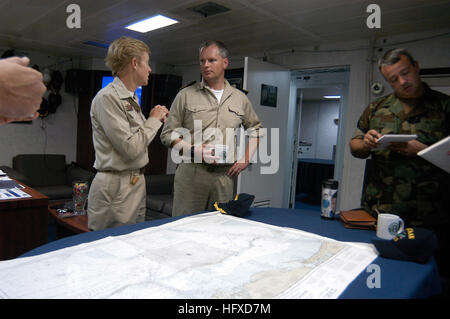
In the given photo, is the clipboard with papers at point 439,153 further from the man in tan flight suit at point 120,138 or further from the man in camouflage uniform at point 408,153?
the man in tan flight suit at point 120,138

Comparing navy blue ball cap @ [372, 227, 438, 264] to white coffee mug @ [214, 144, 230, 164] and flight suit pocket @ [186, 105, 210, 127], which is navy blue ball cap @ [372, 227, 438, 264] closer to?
white coffee mug @ [214, 144, 230, 164]

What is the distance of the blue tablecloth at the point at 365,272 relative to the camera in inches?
33.0

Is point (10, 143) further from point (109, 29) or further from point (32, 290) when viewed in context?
point (32, 290)

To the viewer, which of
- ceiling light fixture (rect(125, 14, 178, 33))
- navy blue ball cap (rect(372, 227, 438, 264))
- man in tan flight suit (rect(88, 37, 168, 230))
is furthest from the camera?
ceiling light fixture (rect(125, 14, 178, 33))

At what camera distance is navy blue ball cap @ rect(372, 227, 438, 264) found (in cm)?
105

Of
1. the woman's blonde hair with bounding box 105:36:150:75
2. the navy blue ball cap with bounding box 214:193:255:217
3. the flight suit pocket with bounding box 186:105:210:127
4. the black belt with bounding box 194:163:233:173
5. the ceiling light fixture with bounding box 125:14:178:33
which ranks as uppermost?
the ceiling light fixture with bounding box 125:14:178:33

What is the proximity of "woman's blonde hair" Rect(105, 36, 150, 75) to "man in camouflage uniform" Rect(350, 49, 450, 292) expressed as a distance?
3.99ft

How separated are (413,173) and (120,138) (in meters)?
1.45

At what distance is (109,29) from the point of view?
3854mm

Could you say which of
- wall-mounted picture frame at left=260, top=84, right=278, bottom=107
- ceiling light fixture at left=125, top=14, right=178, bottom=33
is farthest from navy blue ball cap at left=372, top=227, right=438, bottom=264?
wall-mounted picture frame at left=260, top=84, right=278, bottom=107

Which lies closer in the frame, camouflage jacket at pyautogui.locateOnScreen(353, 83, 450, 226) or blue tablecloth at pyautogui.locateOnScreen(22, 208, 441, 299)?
blue tablecloth at pyautogui.locateOnScreen(22, 208, 441, 299)

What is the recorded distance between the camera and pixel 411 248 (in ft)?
3.46

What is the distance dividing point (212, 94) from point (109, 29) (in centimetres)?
238

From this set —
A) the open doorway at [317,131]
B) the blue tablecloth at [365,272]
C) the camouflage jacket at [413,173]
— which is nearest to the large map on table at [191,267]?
the blue tablecloth at [365,272]
